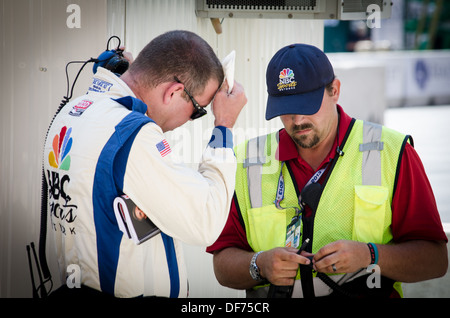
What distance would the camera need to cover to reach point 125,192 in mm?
1877

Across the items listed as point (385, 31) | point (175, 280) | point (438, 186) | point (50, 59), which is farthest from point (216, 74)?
point (385, 31)

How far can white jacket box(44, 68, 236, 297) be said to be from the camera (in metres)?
1.88

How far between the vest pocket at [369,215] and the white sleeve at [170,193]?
2.12 feet

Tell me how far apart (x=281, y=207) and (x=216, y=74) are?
2.15 ft

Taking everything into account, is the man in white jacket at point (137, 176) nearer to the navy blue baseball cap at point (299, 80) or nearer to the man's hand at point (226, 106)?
the man's hand at point (226, 106)

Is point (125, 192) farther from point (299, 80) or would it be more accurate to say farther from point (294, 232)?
point (299, 80)

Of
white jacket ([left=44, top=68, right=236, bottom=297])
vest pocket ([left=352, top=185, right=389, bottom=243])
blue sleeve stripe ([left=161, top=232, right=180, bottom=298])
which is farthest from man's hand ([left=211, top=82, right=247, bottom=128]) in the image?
vest pocket ([left=352, top=185, right=389, bottom=243])

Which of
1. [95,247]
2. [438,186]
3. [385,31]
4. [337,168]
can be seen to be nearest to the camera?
[95,247]

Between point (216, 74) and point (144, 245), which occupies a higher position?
point (216, 74)

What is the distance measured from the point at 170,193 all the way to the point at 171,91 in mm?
455

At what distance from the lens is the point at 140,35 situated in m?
3.33

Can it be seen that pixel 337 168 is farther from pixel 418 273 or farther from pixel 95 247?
pixel 95 247

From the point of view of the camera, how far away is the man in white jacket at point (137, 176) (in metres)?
1.88

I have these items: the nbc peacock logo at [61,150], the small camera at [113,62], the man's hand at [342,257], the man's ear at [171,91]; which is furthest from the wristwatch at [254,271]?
the small camera at [113,62]
